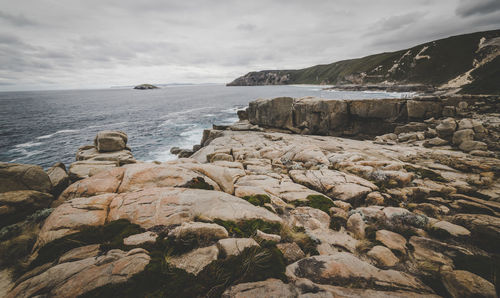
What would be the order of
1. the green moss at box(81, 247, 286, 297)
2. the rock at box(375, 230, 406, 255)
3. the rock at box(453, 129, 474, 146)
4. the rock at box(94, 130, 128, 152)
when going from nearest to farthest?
the green moss at box(81, 247, 286, 297)
the rock at box(375, 230, 406, 255)
the rock at box(453, 129, 474, 146)
the rock at box(94, 130, 128, 152)

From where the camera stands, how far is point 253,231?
18.6 feet

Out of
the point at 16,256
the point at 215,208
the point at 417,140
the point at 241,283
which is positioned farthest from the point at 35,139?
the point at 417,140

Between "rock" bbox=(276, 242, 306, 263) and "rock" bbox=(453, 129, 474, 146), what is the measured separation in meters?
21.5

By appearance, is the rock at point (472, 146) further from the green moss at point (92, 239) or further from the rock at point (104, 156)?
the rock at point (104, 156)

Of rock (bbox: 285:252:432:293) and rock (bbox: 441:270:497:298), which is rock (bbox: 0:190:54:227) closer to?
rock (bbox: 285:252:432:293)

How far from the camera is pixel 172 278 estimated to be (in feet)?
12.2

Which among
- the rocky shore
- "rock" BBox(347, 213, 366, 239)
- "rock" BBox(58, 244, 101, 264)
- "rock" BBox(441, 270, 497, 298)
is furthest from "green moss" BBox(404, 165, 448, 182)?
"rock" BBox(58, 244, 101, 264)

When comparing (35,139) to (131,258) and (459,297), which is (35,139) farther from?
(459,297)

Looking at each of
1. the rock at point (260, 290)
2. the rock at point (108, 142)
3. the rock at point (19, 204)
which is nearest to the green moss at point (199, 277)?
the rock at point (260, 290)

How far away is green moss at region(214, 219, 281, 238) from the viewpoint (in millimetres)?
5488

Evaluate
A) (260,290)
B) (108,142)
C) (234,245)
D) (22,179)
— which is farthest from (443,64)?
(22,179)

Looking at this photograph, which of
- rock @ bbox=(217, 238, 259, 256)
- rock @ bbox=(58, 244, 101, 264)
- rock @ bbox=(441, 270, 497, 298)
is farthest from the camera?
rock @ bbox=(217, 238, 259, 256)

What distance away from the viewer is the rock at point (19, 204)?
5.85 metres

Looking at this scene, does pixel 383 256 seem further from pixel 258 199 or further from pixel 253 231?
pixel 258 199
